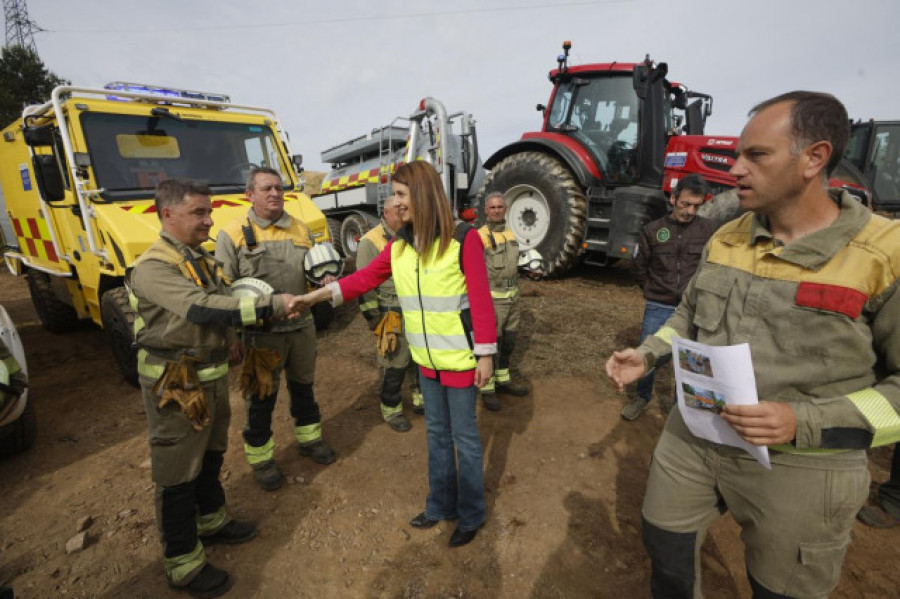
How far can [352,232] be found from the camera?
9258 millimetres

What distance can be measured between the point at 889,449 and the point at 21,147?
29.3 ft

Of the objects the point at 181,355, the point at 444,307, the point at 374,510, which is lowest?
the point at 374,510

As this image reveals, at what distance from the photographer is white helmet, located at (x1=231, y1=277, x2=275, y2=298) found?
8.34 feet

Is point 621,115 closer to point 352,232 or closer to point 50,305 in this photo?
point 352,232

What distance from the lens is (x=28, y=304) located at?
8.25m

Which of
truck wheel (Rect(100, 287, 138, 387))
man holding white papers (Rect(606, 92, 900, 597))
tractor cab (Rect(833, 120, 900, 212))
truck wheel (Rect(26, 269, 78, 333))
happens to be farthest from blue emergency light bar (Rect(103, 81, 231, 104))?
tractor cab (Rect(833, 120, 900, 212))

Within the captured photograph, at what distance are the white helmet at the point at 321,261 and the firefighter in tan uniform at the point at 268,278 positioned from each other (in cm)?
12

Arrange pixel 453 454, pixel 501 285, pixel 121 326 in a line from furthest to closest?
1. pixel 121 326
2. pixel 501 285
3. pixel 453 454

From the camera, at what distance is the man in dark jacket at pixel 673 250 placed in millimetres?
3156

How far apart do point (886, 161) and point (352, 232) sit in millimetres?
9627

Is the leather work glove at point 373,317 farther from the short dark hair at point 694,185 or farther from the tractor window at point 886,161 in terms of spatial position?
the tractor window at point 886,161

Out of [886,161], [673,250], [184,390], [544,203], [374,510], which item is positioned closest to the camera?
[184,390]

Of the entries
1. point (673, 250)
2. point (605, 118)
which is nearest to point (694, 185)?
point (673, 250)

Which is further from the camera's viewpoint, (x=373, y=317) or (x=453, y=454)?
(x=373, y=317)
